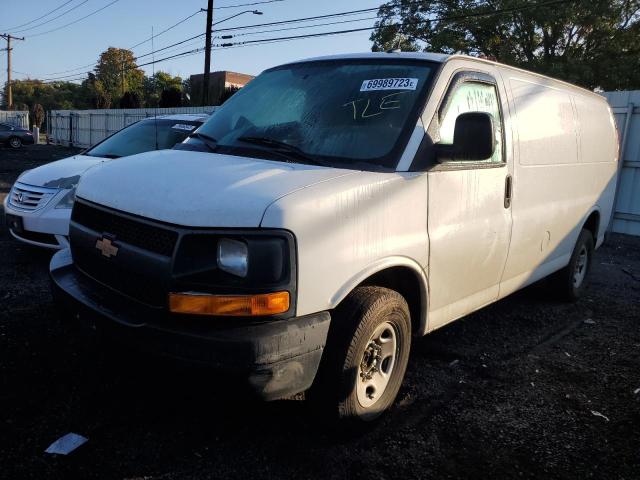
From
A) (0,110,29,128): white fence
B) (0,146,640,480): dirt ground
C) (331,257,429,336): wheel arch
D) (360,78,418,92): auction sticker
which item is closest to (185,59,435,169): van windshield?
(360,78,418,92): auction sticker

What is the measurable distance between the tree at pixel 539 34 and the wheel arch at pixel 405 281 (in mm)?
23889

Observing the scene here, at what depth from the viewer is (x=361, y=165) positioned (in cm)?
303

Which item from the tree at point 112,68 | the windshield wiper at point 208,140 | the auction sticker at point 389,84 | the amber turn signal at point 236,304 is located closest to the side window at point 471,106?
the auction sticker at point 389,84

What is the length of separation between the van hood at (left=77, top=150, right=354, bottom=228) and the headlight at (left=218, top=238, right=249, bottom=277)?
3.6 inches

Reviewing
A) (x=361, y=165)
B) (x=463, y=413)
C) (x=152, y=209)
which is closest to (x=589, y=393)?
(x=463, y=413)

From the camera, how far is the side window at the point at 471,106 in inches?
133

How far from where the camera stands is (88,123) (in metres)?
30.6

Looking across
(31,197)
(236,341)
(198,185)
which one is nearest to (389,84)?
(198,185)

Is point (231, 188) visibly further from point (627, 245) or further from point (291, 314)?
point (627, 245)

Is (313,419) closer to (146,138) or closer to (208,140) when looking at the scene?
(208,140)

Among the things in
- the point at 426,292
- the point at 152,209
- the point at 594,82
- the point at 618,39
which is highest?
the point at 618,39

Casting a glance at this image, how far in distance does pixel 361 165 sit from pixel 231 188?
78 centimetres

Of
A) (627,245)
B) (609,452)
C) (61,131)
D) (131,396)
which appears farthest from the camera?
(61,131)

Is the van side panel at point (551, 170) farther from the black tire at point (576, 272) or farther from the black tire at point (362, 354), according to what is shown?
the black tire at point (362, 354)
